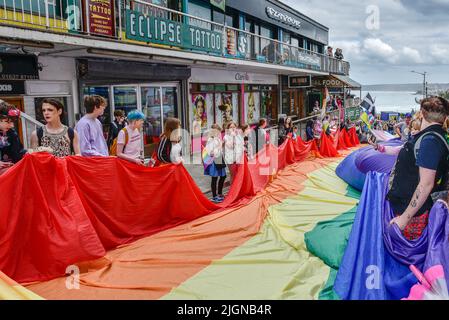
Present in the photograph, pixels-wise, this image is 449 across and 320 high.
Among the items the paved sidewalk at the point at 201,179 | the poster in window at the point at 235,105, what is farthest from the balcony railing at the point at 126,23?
the paved sidewalk at the point at 201,179

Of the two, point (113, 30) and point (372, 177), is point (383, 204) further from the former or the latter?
point (113, 30)

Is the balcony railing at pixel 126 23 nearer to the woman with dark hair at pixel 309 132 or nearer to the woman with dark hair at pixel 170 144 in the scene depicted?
the woman with dark hair at pixel 170 144

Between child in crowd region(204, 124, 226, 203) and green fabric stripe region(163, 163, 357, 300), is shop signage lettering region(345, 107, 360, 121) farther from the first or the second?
green fabric stripe region(163, 163, 357, 300)

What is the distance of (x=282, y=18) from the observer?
22.6 meters

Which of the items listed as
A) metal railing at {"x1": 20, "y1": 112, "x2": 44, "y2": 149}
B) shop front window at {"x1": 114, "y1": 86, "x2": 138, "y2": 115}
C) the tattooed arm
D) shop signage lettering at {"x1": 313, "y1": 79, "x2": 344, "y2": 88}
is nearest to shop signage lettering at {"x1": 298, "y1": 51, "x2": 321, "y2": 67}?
shop signage lettering at {"x1": 313, "y1": 79, "x2": 344, "y2": 88}

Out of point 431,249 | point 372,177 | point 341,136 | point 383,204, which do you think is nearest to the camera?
point 431,249

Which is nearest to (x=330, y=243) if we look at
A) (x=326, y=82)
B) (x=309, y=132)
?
(x=309, y=132)

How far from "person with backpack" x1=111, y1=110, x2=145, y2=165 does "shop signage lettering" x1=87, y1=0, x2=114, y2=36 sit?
3365mm

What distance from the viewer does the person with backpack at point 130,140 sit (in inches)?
235

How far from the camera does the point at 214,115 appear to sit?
54.1 feet

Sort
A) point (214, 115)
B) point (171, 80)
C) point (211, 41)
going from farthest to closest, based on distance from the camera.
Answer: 1. point (214, 115)
2. point (171, 80)
3. point (211, 41)

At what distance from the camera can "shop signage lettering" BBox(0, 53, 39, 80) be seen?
25.6 ft
